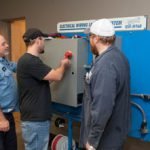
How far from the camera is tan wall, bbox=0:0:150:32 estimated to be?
2.88 metres

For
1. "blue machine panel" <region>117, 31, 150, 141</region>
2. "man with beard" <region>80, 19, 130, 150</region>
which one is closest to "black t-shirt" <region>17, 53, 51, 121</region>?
"man with beard" <region>80, 19, 130, 150</region>

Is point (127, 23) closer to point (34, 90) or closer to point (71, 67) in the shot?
point (71, 67)

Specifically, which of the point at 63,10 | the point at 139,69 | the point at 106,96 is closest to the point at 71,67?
the point at 139,69

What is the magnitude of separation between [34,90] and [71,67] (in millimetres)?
416

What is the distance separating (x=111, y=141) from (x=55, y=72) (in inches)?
29.1

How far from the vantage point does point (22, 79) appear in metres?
2.07

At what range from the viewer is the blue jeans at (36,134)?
2.09 metres

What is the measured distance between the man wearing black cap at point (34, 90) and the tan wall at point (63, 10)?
1238 mm

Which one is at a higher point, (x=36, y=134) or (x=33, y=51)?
(x=33, y=51)

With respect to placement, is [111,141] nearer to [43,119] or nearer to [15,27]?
[43,119]

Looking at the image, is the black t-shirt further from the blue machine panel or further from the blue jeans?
the blue machine panel

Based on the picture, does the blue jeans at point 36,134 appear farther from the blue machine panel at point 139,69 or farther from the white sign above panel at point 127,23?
the white sign above panel at point 127,23

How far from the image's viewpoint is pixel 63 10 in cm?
363

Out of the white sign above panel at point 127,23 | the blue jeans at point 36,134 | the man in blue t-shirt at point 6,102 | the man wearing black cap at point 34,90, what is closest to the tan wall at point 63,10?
the white sign above panel at point 127,23
